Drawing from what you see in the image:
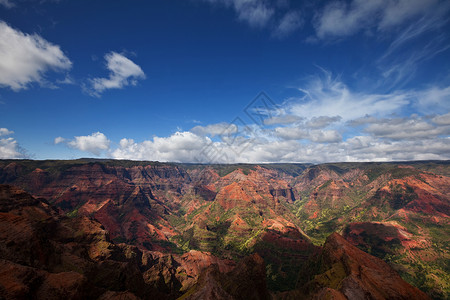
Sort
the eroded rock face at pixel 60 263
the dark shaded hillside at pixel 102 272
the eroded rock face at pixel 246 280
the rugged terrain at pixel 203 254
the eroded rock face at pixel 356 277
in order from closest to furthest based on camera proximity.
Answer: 1. the eroded rock face at pixel 60 263
2. the dark shaded hillside at pixel 102 272
3. the rugged terrain at pixel 203 254
4. the eroded rock face at pixel 356 277
5. the eroded rock face at pixel 246 280

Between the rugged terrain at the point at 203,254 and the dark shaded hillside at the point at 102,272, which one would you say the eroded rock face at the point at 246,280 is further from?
the rugged terrain at the point at 203,254

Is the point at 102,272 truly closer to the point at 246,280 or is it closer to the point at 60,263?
the point at 60,263

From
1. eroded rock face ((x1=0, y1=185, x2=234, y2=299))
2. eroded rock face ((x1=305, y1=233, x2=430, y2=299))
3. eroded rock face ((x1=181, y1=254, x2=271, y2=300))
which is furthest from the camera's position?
eroded rock face ((x1=181, y1=254, x2=271, y2=300))

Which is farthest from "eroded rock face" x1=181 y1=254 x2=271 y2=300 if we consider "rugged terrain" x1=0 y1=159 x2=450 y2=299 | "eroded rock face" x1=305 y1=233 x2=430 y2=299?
"eroded rock face" x1=305 y1=233 x2=430 y2=299

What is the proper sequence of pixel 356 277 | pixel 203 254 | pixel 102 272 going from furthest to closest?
pixel 203 254 < pixel 356 277 < pixel 102 272

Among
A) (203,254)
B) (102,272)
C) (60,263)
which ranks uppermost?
(60,263)

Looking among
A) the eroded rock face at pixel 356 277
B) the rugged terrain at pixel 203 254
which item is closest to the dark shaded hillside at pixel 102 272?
the eroded rock face at pixel 356 277

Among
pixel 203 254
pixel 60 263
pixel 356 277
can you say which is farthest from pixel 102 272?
pixel 203 254

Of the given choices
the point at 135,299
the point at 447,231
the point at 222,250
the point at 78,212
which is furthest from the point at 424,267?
the point at 78,212

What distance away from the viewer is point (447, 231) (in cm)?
15162

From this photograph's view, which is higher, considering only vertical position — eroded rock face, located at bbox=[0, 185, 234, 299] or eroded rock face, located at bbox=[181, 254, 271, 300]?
eroded rock face, located at bbox=[0, 185, 234, 299]

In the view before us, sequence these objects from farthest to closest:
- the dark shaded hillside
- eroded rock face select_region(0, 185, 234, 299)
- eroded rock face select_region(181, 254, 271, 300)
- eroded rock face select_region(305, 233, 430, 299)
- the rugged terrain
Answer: eroded rock face select_region(181, 254, 271, 300), eroded rock face select_region(305, 233, 430, 299), the rugged terrain, the dark shaded hillside, eroded rock face select_region(0, 185, 234, 299)

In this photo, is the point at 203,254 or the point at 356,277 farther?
the point at 203,254

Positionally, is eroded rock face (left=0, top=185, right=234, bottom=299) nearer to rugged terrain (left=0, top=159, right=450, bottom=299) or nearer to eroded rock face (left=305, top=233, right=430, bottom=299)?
rugged terrain (left=0, top=159, right=450, bottom=299)
